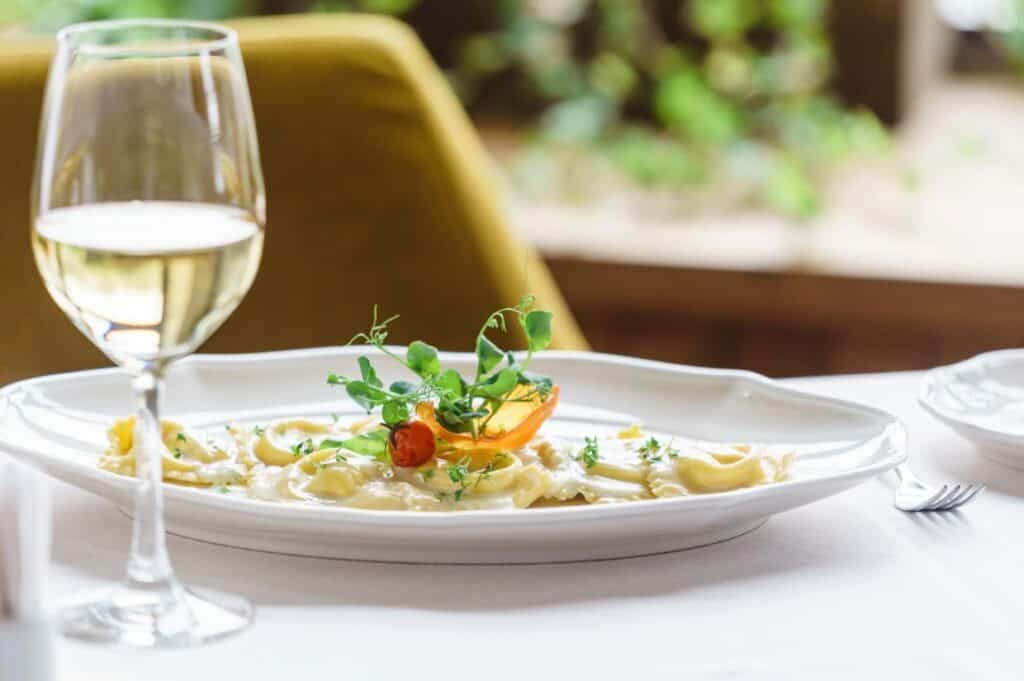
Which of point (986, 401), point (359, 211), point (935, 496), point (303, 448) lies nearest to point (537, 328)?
point (303, 448)

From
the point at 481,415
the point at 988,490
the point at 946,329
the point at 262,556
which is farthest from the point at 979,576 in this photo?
the point at 946,329

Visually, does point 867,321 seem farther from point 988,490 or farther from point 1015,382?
point 988,490

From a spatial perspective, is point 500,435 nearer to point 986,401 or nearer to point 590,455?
point 590,455

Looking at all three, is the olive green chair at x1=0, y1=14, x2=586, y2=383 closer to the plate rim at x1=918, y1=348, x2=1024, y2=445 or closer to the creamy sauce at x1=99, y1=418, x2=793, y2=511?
the plate rim at x1=918, y1=348, x2=1024, y2=445

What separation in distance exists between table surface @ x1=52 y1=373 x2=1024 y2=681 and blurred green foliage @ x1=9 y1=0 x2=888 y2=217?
6.18 ft

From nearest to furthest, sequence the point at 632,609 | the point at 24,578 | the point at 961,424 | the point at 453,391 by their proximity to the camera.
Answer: the point at 24,578
the point at 632,609
the point at 453,391
the point at 961,424

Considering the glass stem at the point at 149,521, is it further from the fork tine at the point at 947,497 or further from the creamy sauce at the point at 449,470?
the fork tine at the point at 947,497

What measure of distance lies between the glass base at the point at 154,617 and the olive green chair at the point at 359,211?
0.97 metres

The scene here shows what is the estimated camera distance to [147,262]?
27.8 inches

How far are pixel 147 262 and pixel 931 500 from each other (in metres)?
0.49

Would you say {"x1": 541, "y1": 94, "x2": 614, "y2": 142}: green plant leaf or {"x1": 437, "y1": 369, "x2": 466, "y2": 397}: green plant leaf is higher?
{"x1": 437, "y1": 369, "x2": 466, "y2": 397}: green plant leaf

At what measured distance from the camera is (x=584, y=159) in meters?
2.96

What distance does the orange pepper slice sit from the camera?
0.86m

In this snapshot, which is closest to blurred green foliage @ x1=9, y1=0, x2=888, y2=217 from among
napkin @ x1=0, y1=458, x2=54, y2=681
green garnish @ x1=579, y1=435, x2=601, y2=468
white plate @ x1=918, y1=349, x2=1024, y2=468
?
white plate @ x1=918, y1=349, x2=1024, y2=468
